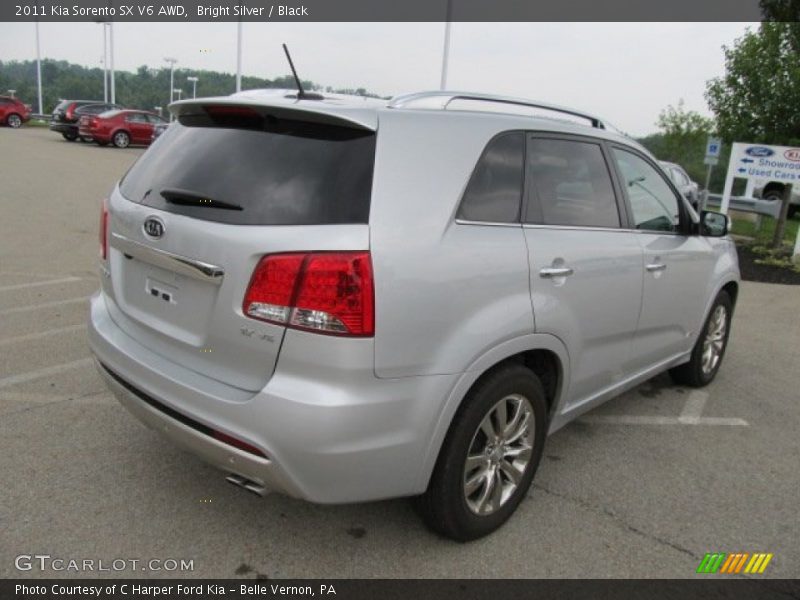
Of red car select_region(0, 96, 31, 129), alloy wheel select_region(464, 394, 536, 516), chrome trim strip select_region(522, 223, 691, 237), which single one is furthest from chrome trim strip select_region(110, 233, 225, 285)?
red car select_region(0, 96, 31, 129)

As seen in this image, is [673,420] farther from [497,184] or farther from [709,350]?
[497,184]

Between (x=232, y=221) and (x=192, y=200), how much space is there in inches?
10.2

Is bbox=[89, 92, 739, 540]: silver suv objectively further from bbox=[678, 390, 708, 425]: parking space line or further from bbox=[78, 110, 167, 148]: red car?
bbox=[78, 110, 167, 148]: red car

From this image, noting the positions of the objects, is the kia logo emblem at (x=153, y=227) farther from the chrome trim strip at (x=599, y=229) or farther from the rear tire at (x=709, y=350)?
the rear tire at (x=709, y=350)

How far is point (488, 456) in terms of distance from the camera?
9.19 ft

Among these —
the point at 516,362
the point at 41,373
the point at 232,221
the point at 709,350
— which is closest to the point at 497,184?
the point at 516,362

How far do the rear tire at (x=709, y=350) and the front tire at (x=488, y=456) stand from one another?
221 centimetres

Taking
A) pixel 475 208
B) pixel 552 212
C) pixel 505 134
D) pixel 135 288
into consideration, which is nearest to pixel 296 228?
pixel 475 208

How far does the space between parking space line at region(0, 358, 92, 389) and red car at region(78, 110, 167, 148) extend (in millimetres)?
23663

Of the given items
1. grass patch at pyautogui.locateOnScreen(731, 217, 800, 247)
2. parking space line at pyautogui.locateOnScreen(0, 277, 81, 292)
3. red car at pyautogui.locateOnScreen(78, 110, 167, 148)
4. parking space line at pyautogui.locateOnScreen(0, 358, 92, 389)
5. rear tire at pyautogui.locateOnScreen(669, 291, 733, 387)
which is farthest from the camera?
red car at pyautogui.locateOnScreen(78, 110, 167, 148)

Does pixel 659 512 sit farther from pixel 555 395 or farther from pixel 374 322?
pixel 374 322

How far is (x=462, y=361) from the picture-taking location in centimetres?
246

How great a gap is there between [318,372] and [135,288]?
41.4 inches

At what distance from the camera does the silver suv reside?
7.29 feet
